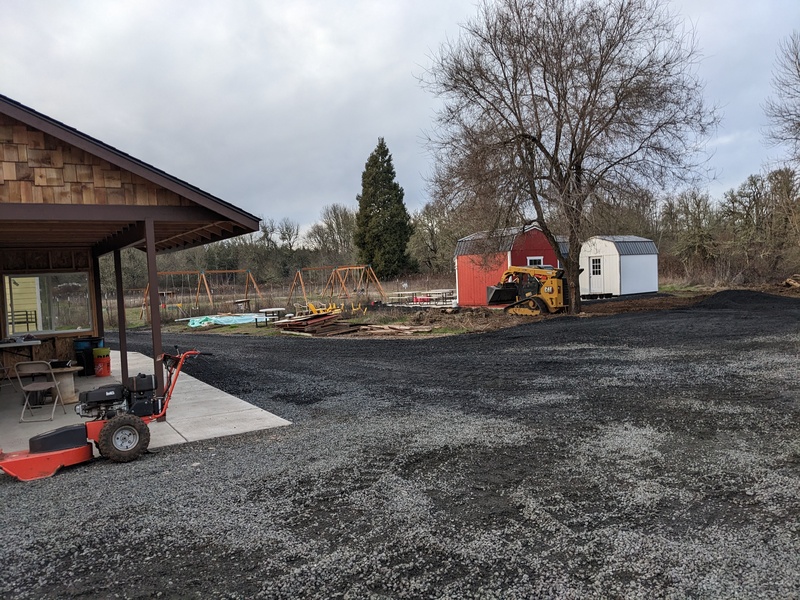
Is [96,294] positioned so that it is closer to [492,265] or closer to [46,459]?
[46,459]

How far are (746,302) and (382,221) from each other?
27.6m

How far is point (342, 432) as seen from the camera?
21.4ft

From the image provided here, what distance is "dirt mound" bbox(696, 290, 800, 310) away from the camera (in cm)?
1917

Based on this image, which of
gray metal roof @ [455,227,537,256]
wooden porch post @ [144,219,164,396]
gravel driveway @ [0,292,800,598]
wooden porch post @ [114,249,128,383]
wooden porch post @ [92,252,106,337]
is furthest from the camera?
gray metal roof @ [455,227,537,256]

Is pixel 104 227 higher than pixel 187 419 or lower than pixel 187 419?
higher

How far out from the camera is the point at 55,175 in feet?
22.2

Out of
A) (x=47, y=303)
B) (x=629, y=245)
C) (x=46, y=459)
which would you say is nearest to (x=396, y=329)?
(x=47, y=303)

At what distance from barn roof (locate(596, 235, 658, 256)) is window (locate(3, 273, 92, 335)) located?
23.8m

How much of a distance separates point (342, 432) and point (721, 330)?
11.6 metres

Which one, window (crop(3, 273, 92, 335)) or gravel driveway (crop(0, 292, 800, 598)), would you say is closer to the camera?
gravel driveway (crop(0, 292, 800, 598))

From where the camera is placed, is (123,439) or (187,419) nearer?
(123,439)

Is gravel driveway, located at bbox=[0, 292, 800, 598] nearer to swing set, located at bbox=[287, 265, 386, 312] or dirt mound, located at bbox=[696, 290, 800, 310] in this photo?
dirt mound, located at bbox=[696, 290, 800, 310]

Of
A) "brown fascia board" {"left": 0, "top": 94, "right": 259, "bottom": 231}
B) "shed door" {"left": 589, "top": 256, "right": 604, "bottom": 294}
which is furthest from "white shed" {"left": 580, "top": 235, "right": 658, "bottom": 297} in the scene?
"brown fascia board" {"left": 0, "top": 94, "right": 259, "bottom": 231}

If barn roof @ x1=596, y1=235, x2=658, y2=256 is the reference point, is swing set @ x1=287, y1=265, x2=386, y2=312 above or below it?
below
